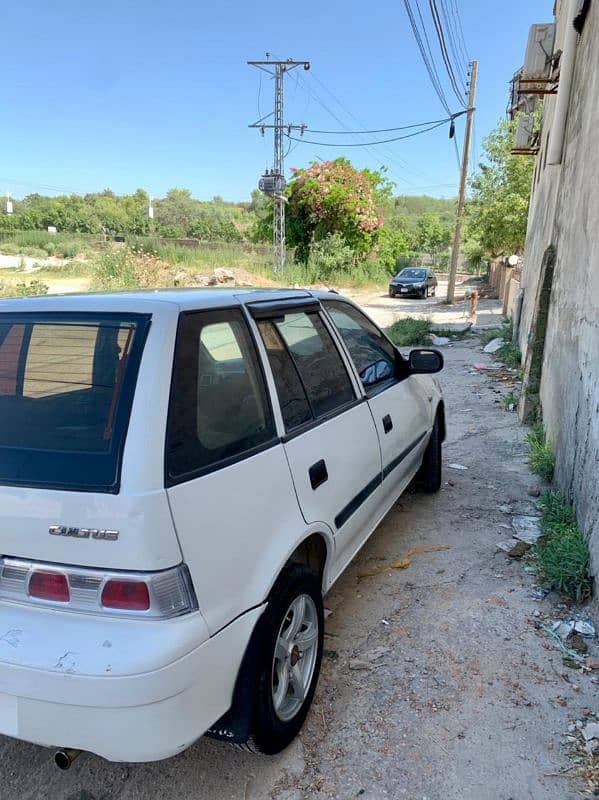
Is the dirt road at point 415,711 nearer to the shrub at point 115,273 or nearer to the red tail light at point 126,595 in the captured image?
the red tail light at point 126,595

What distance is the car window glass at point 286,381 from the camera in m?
2.40

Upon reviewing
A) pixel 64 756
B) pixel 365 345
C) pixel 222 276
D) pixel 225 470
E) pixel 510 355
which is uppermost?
pixel 365 345

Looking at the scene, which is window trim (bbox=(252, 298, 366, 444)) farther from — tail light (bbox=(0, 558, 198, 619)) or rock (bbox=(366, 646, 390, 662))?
rock (bbox=(366, 646, 390, 662))

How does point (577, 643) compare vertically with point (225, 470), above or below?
below

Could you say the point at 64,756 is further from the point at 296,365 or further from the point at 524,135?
the point at 524,135

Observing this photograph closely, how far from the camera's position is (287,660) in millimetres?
2244

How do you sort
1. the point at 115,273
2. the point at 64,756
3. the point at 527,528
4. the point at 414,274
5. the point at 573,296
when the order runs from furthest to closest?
the point at 414,274 → the point at 115,273 → the point at 573,296 → the point at 527,528 → the point at 64,756

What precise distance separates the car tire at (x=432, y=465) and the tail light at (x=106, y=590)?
10.4 ft

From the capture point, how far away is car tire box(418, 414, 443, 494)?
15.0ft

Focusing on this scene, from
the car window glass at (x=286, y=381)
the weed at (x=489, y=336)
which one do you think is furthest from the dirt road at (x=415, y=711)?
the weed at (x=489, y=336)

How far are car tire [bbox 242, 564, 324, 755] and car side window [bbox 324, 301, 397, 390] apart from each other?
54.6 inches

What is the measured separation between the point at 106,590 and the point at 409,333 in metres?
12.4

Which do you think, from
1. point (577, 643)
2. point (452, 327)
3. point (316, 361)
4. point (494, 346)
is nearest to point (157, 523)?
point (316, 361)

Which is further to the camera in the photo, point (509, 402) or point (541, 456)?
point (509, 402)
